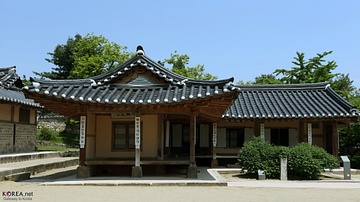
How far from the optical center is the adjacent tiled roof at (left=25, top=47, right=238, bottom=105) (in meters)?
13.8

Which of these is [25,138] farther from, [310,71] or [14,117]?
[310,71]

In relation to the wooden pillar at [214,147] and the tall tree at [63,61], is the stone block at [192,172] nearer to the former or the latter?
the wooden pillar at [214,147]

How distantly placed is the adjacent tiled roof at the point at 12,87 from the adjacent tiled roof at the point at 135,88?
8.64 m

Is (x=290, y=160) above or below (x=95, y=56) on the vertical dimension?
below

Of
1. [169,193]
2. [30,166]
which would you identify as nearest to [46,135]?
[30,166]

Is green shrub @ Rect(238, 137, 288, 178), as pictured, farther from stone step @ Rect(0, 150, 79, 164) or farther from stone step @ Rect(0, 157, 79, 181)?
stone step @ Rect(0, 150, 79, 164)

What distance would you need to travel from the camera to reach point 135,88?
1565 cm

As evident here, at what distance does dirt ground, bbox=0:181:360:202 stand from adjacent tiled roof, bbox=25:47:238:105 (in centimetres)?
321

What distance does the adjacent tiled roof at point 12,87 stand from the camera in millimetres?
23114

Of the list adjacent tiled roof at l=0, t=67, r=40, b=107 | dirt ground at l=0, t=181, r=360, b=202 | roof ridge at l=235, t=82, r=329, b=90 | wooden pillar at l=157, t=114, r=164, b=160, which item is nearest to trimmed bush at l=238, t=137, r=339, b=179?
dirt ground at l=0, t=181, r=360, b=202

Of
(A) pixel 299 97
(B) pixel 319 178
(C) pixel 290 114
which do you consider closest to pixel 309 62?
(A) pixel 299 97

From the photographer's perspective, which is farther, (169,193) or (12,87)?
(12,87)

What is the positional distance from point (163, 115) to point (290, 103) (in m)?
9.32

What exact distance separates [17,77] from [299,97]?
63.1ft
